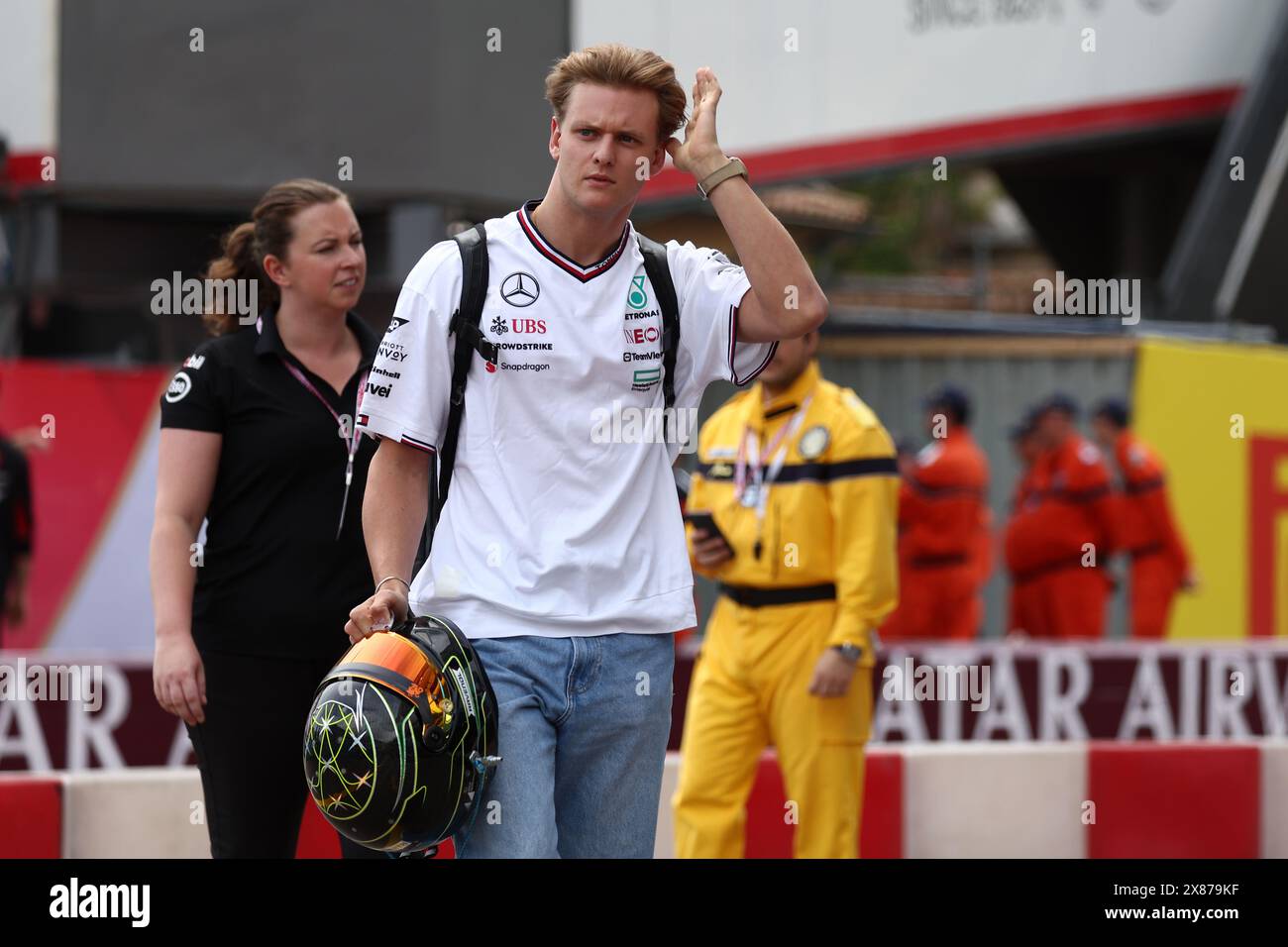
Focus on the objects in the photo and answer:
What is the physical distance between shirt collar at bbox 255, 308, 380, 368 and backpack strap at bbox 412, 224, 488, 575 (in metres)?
1.03

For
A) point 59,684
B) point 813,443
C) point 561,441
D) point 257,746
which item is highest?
point 813,443

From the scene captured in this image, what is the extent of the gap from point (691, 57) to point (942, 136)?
15.8 ft

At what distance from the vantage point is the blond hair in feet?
11.5

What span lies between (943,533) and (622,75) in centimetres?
895

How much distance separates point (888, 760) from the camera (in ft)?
23.2

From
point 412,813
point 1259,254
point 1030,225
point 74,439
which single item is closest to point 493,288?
point 412,813

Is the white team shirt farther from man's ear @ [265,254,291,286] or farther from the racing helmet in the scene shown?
man's ear @ [265,254,291,286]

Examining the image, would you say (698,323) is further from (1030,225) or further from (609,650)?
(1030,225)

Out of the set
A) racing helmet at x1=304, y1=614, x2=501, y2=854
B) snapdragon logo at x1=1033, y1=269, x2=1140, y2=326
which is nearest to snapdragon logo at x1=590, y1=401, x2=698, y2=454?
racing helmet at x1=304, y1=614, x2=501, y2=854

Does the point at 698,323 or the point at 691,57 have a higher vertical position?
the point at 691,57

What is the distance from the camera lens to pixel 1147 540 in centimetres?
1209

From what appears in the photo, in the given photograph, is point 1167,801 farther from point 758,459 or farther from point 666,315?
point 666,315

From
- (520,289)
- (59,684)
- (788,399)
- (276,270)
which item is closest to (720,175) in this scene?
(520,289)
